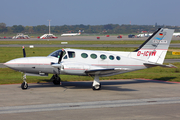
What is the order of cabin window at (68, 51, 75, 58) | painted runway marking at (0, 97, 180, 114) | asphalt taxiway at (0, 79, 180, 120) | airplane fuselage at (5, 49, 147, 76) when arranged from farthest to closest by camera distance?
cabin window at (68, 51, 75, 58), airplane fuselage at (5, 49, 147, 76), painted runway marking at (0, 97, 180, 114), asphalt taxiway at (0, 79, 180, 120)

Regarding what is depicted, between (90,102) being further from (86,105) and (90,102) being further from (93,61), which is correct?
(93,61)

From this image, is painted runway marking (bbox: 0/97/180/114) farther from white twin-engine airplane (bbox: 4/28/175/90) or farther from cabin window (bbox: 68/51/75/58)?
cabin window (bbox: 68/51/75/58)

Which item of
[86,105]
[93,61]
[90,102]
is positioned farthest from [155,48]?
[86,105]

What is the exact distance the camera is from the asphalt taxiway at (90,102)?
12211mm

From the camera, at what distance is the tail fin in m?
21.8

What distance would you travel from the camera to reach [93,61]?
789 inches

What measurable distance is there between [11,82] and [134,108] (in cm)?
1260

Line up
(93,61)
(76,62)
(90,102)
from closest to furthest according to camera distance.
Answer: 1. (90,102)
2. (76,62)
3. (93,61)

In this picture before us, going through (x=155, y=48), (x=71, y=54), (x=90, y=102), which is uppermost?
(x=155, y=48)

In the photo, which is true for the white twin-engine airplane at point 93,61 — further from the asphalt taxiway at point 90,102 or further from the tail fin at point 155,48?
the asphalt taxiway at point 90,102

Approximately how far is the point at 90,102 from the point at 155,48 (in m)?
9.54

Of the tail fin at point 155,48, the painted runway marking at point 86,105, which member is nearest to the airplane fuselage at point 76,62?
the tail fin at point 155,48

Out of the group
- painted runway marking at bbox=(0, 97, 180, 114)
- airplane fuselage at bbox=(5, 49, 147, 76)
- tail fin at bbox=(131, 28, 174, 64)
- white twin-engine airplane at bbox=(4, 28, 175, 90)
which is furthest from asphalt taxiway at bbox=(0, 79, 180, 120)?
tail fin at bbox=(131, 28, 174, 64)

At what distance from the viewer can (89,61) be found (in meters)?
19.9
